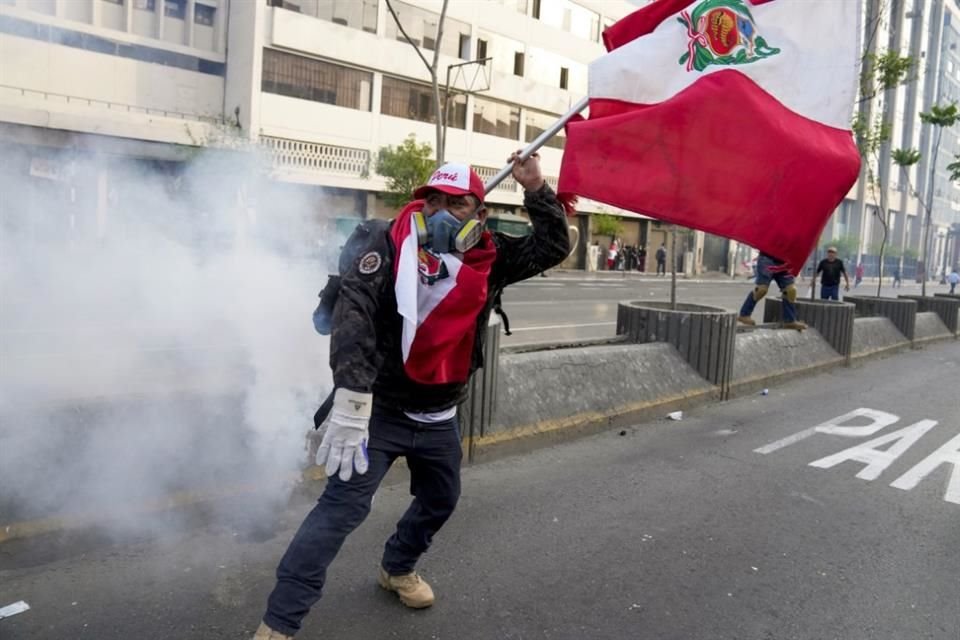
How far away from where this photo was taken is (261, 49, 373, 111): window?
88.5 ft

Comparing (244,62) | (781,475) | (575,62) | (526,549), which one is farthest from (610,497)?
(575,62)

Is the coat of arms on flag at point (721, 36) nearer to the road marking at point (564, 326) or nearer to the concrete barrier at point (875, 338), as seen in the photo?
the concrete barrier at point (875, 338)

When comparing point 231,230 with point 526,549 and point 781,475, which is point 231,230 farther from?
point 781,475

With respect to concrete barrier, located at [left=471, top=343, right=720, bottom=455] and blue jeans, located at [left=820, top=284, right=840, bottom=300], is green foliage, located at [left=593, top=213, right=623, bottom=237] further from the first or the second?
concrete barrier, located at [left=471, top=343, right=720, bottom=455]

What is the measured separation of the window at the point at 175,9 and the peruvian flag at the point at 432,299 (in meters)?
25.4

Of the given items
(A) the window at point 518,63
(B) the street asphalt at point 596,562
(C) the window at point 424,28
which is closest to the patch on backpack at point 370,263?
(B) the street asphalt at point 596,562

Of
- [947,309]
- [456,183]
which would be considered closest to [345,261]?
[456,183]

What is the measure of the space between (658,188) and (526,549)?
1.78m

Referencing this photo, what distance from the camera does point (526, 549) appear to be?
3.75 meters

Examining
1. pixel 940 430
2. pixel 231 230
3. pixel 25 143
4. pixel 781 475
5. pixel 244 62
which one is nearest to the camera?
pixel 25 143

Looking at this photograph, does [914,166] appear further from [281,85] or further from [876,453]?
[876,453]

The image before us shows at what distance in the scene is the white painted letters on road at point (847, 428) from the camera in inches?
242

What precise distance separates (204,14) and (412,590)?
93.6 ft

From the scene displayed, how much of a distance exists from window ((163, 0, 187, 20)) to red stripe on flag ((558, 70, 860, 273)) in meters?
24.8
